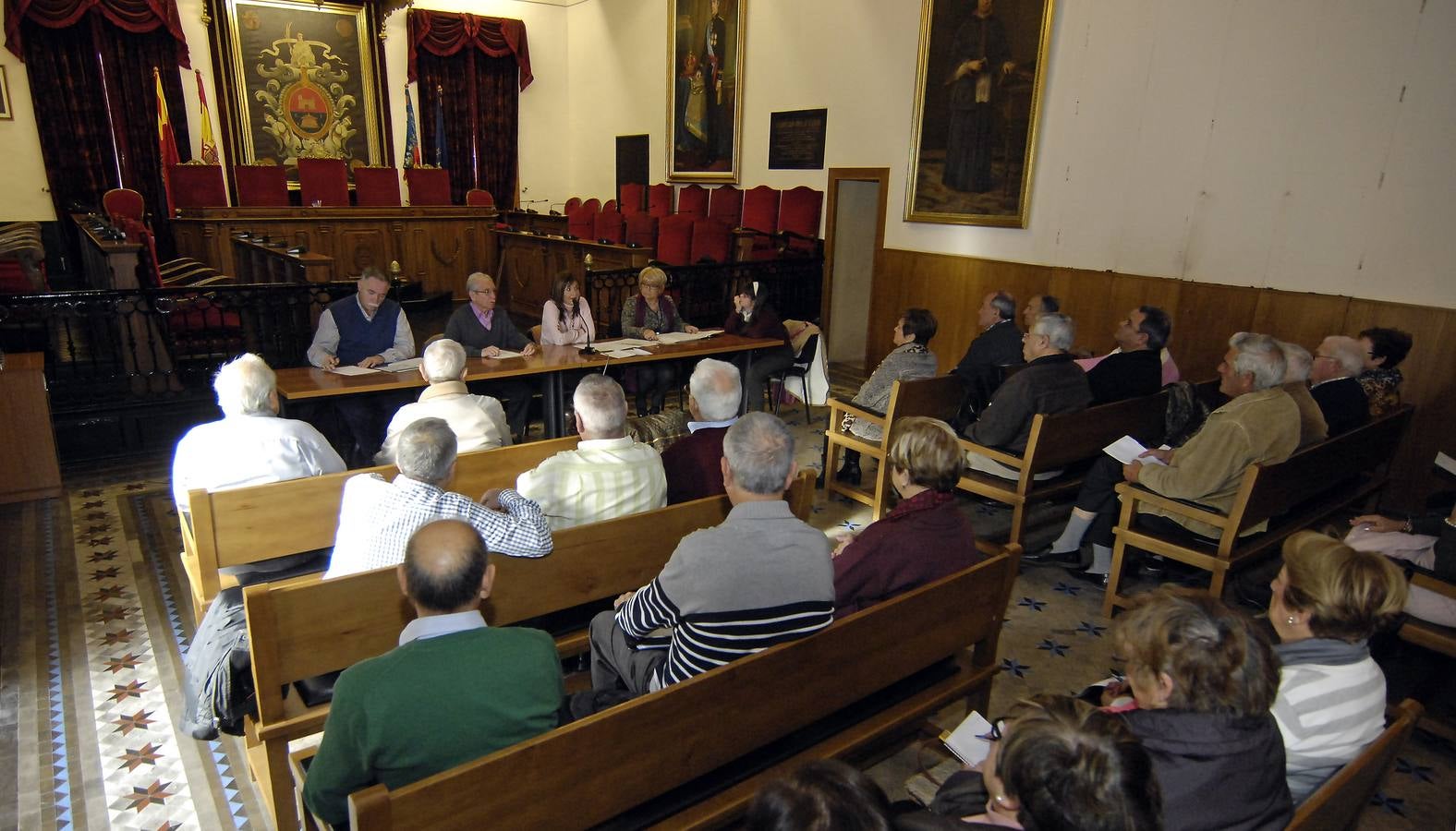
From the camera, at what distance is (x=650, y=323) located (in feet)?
18.5

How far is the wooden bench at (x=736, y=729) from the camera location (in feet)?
4.49

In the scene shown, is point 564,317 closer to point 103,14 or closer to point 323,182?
point 323,182

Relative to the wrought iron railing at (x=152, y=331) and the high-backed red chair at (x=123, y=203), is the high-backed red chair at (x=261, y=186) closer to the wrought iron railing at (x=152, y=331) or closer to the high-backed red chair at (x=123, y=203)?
the high-backed red chair at (x=123, y=203)

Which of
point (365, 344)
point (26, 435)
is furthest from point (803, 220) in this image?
point (26, 435)

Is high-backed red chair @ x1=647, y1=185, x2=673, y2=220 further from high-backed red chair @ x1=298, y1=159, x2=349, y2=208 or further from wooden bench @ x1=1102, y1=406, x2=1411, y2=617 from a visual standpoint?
wooden bench @ x1=1102, y1=406, x2=1411, y2=617

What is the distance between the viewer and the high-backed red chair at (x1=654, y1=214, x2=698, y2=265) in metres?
8.97

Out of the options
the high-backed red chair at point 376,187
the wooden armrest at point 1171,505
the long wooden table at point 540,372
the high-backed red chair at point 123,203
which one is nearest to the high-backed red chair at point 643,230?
the high-backed red chair at point 376,187

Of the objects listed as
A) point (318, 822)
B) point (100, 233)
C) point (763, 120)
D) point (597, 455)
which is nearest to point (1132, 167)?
point (763, 120)

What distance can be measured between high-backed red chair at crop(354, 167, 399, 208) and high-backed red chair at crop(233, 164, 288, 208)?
873 millimetres

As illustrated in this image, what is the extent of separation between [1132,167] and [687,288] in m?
3.83

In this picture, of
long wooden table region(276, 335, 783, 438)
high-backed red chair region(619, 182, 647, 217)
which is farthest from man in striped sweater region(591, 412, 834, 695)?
high-backed red chair region(619, 182, 647, 217)

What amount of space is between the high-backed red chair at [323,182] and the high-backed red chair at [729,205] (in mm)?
4771

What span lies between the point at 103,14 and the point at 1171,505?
40.4ft

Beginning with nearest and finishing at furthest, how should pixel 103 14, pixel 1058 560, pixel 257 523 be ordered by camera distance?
pixel 257 523, pixel 1058 560, pixel 103 14
